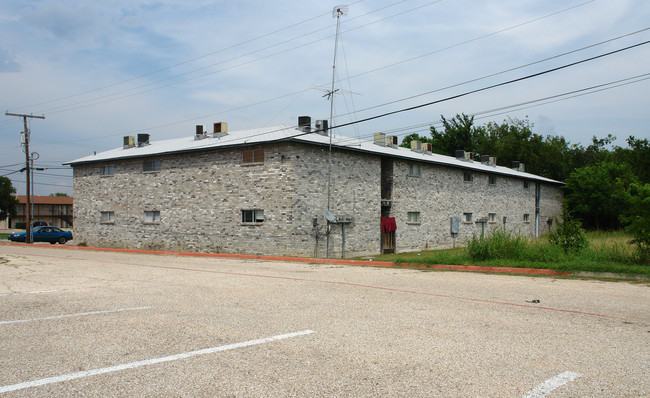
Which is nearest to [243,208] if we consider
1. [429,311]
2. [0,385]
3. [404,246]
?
[404,246]

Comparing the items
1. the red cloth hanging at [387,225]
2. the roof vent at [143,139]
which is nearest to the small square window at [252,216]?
the red cloth hanging at [387,225]

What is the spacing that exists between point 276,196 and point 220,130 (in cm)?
843

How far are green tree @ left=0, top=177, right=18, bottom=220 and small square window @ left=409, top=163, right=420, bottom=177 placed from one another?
69993 mm

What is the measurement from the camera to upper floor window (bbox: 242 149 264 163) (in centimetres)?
2609

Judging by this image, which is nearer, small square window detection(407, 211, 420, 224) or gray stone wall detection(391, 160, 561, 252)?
gray stone wall detection(391, 160, 561, 252)

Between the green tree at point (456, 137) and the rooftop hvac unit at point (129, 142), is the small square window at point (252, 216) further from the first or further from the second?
the green tree at point (456, 137)

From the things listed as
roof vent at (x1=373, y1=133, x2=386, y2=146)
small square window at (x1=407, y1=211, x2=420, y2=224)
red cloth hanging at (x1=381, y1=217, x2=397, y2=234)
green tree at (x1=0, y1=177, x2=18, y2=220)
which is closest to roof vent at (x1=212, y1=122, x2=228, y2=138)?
roof vent at (x1=373, y1=133, x2=386, y2=146)

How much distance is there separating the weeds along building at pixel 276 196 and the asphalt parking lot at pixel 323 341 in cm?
1320

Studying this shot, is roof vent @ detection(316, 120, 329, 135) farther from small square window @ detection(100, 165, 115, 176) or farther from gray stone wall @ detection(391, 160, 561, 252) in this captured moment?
small square window @ detection(100, 165, 115, 176)

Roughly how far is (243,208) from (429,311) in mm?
18757

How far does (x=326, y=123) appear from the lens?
2948 centimetres

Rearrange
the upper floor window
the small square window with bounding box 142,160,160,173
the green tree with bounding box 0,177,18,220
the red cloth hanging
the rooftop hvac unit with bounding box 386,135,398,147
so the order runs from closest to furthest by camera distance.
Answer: the upper floor window → the red cloth hanging → the small square window with bounding box 142,160,160,173 → the rooftop hvac unit with bounding box 386,135,398,147 → the green tree with bounding box 0,177,18,220

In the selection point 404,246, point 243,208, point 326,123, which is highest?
point 326,123

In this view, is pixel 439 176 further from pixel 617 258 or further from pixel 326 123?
pixel 617 258
